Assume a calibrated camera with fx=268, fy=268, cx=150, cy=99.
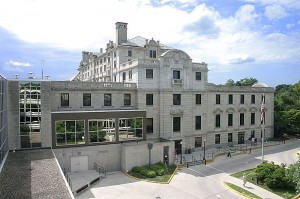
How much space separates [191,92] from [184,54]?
20.4 ft

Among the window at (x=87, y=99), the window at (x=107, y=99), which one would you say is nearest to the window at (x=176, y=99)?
the window at (x=107, y=99)

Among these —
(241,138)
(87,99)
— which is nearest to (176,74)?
(87,99)

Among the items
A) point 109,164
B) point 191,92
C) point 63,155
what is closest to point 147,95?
point 191,92

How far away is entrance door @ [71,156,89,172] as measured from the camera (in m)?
32.6

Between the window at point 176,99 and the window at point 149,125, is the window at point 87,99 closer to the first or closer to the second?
the window at point 149,125

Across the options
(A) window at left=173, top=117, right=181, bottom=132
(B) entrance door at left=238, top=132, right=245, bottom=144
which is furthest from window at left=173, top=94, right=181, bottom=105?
(B) entrance door at left=238, top=132, right=245, bottom=144

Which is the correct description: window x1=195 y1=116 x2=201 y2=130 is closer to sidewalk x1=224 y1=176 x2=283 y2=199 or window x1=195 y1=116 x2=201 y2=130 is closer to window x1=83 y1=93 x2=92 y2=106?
sidewalk x1=224 y1=176 x2=283 y2=199

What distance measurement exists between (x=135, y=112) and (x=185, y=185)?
11.7 m

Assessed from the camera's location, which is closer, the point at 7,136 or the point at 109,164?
the point at 7,136

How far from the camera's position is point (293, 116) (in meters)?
56.1

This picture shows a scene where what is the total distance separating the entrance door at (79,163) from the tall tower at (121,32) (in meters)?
28.5

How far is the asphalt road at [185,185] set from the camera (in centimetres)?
2606

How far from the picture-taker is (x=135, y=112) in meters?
35.9

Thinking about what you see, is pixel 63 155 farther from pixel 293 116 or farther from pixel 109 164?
pixel 293 116
